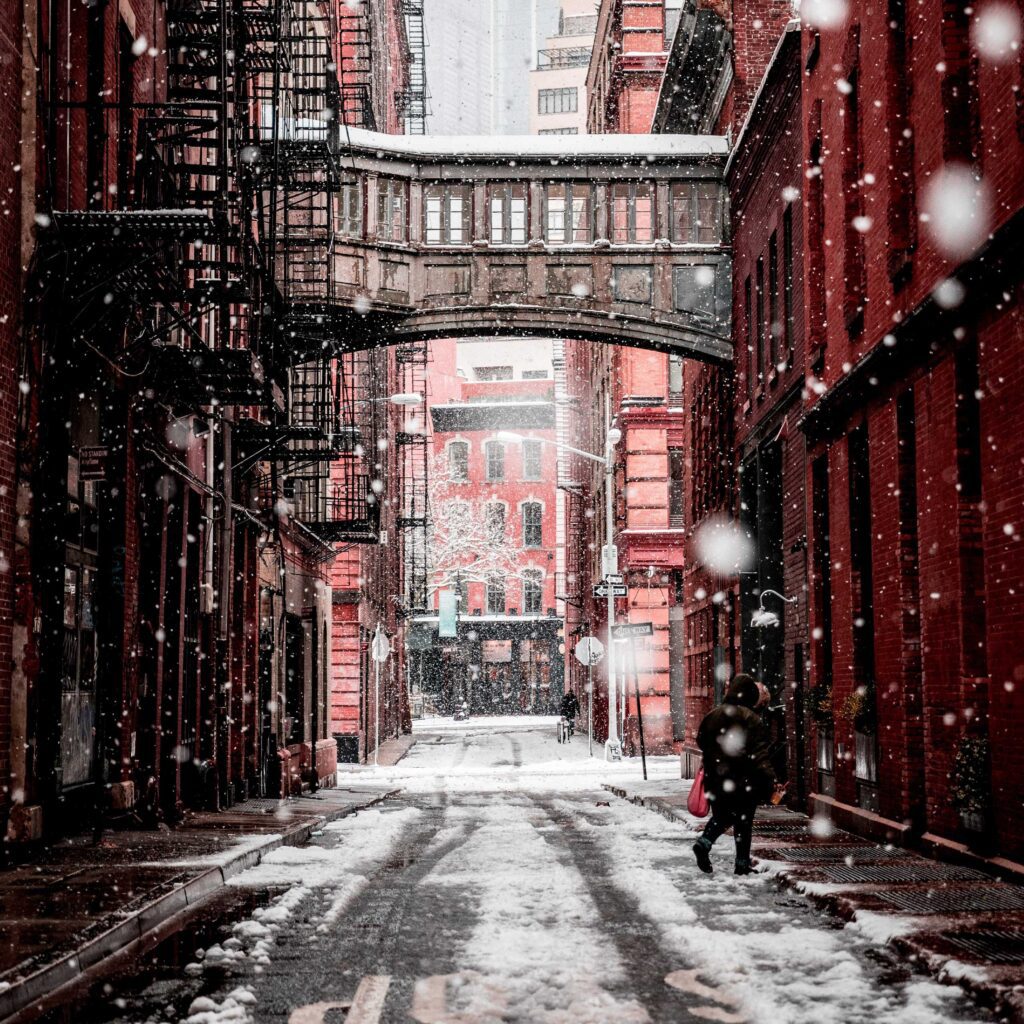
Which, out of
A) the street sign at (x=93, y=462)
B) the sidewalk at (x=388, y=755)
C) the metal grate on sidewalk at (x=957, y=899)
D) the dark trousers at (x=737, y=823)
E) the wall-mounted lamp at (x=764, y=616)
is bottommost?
the sidewalk at (x=388, y=755)

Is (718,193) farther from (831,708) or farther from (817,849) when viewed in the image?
(817,849)

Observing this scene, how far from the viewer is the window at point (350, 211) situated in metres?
27.3

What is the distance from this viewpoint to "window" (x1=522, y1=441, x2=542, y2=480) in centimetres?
8294

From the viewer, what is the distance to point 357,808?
21.9 meters

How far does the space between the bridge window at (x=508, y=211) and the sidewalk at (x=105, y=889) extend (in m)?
13.4

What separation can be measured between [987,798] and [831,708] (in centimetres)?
602

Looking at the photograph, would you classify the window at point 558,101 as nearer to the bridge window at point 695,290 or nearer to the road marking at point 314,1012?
the bridge window at point 695,290

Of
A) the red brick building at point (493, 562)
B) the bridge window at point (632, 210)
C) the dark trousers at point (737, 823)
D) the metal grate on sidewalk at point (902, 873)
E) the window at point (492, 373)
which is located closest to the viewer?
the metal grate on sidewalk at point (902, 873)

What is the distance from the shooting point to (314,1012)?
6664 millimetres

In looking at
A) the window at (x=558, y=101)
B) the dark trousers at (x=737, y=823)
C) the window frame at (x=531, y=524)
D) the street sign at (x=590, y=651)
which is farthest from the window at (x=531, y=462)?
the dark trousers at (x=737, y=823)

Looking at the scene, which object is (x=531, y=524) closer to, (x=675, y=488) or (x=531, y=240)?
(x=675, y=488)

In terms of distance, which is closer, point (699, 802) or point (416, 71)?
point (699, 802)

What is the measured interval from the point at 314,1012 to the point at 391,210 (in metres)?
22.4

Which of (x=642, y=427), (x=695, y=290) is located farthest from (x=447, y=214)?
(x=642, y=427)
